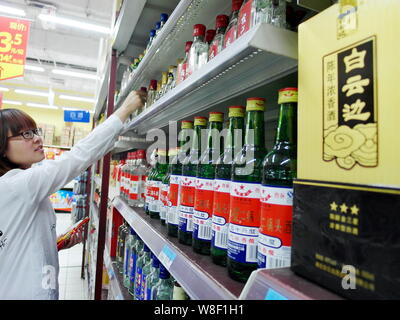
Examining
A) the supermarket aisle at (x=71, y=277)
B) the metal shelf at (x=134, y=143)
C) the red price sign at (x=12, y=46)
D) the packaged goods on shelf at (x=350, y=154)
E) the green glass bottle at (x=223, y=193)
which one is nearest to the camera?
the packaged goods on shelf at (x=350, y=154)

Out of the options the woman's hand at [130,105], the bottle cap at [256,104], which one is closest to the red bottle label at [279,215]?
the bottle cap at [256,104]

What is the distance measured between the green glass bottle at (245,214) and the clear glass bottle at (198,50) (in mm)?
481

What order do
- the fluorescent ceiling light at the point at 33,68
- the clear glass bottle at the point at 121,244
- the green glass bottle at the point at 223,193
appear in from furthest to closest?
1. the fluorescent ceiling light at the point at 33,68
2. the clear glass bottle at the point at 121,244
3. the green glass bottle at the point at 223,193

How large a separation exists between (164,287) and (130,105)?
42.0 inches

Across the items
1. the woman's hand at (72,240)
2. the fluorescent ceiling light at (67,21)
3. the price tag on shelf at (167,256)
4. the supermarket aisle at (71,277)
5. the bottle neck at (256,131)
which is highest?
the fluorescent ceiling light at (67,21)

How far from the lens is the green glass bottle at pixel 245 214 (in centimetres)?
64

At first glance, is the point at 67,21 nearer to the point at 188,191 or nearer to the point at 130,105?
the point at 130,105

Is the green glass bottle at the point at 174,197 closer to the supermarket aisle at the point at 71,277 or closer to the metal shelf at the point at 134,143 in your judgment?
the metal shelf at the point at 134,143

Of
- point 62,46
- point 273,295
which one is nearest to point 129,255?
point 273,295

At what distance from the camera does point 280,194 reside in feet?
1.79

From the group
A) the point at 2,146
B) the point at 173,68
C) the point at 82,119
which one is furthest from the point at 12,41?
the point at 173,68
